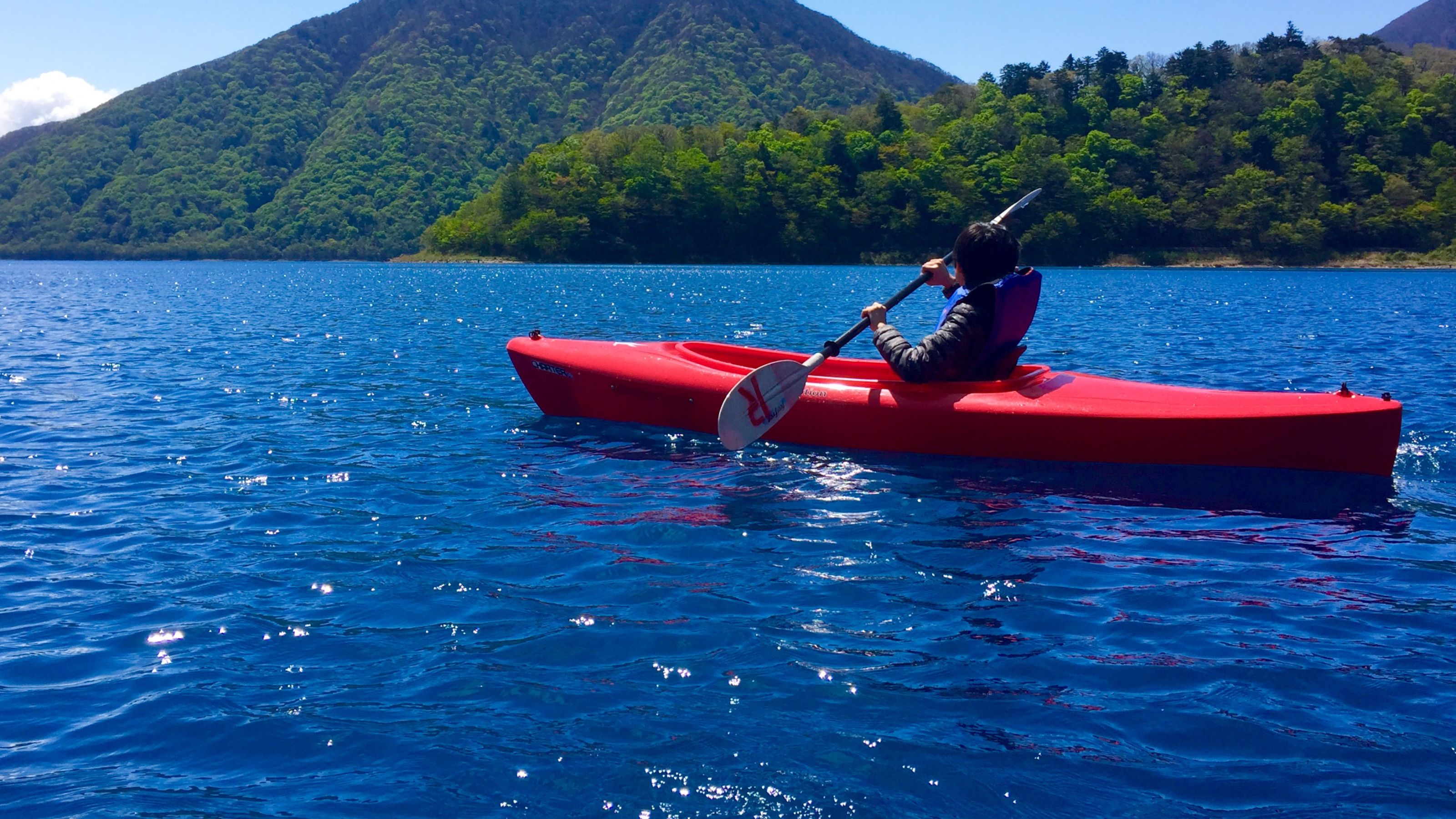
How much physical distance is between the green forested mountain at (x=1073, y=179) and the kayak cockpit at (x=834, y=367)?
83735mm

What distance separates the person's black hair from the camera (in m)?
8.14

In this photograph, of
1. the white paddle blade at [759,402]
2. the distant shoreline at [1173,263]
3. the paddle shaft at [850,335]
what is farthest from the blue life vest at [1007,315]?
the distant shoreline at [1173,263]

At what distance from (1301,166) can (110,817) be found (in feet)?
342

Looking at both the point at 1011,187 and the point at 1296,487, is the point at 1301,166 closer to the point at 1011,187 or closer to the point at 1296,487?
the point at 1011,187

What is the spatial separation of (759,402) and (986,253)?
6.97 ft

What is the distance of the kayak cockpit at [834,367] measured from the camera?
8570mm

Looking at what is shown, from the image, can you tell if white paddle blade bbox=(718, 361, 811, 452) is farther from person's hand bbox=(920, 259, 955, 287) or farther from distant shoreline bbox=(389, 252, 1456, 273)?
distant shoreline bbox=(389, 252, 1456, 273)

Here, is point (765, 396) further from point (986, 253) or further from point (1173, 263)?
point (1173, 263)

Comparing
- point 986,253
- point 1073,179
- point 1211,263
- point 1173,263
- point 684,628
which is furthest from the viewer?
point 1073,179

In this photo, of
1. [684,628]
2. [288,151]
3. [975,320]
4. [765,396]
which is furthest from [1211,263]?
[288,151]

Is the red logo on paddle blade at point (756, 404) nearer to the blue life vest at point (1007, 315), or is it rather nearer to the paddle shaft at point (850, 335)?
the paddle shaft at point (850, 335)

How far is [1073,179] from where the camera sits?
3607 inches

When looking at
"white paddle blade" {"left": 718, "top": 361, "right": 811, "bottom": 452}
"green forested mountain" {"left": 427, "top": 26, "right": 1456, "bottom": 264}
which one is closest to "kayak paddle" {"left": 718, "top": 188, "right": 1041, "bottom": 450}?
"white paddle blade" {"left": 718, "top": 361, "right": 811, "bottom": 452}

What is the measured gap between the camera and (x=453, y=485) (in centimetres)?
805
